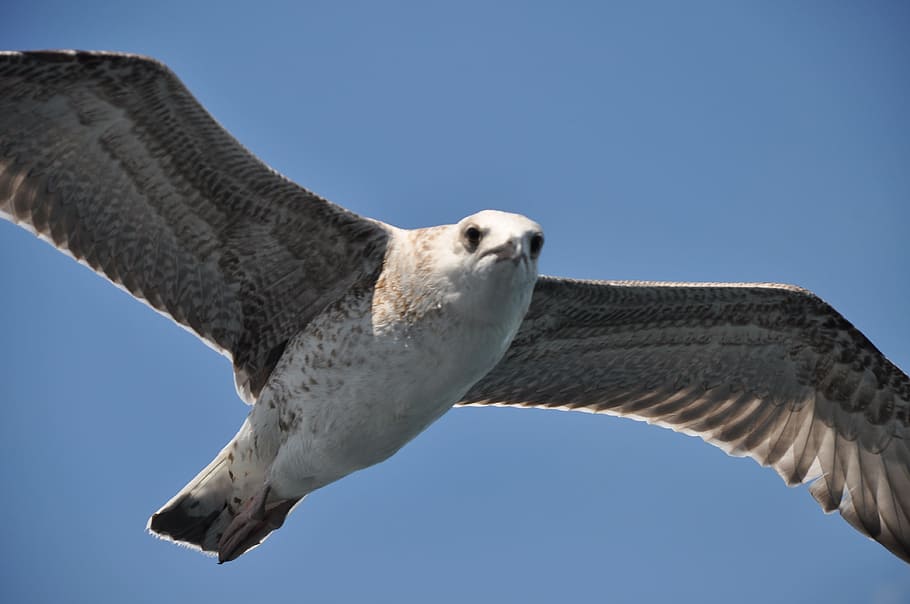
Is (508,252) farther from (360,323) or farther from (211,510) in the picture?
(211,510)

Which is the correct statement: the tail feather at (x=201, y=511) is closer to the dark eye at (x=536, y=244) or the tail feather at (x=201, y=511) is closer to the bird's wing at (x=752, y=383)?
the bird's wing at (x=752, y=383)

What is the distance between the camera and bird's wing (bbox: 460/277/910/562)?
1006cm

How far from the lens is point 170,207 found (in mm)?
9125

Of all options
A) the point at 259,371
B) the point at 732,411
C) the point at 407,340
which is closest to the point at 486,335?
the point at 407,340

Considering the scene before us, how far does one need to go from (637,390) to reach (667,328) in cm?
73

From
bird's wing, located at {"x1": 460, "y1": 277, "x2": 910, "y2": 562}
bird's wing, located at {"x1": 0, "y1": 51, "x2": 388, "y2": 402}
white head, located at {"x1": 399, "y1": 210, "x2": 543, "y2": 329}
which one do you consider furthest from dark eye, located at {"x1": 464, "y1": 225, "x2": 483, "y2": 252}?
bird's wing, located at {"x1": 460, "y1": 277, "x2": 910, "y2": 562}

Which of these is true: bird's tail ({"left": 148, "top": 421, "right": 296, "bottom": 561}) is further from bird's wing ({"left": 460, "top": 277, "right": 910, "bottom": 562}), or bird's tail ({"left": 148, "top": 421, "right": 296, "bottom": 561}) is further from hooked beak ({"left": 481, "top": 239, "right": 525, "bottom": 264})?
hooked beak ({"left": 481, "top": 239, "right": 525, "bottom": 264})

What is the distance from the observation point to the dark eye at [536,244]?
302 inches

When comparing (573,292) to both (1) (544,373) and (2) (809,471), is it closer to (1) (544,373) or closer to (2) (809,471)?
(1) (544,373)

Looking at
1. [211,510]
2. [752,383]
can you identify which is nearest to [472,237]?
[211,510]

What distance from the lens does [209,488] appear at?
31.3 ft

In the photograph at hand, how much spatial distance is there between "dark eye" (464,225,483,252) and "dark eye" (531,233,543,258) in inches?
13.2

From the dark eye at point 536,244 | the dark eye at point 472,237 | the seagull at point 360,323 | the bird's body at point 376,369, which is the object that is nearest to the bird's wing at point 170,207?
the seagull at point 360,323

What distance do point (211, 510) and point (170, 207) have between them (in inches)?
94.7
